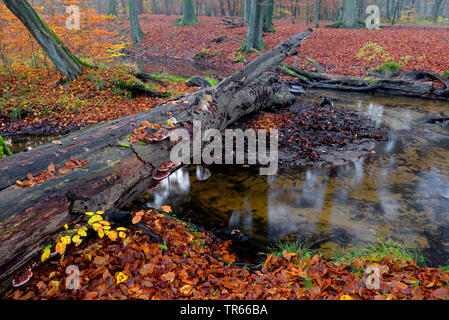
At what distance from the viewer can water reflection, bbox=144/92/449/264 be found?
4027 mm

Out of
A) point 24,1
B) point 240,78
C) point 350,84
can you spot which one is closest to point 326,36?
point 350,84

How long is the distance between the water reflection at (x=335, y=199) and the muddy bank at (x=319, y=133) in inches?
15.9

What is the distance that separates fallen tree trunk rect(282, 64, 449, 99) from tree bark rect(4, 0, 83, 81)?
1019 cm

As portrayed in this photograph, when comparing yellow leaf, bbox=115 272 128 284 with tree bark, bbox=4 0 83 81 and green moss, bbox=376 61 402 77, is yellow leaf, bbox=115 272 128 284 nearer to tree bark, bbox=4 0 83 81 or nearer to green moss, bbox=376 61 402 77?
tree bark, bbox=4 0 83 81

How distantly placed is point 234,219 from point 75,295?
103 inches

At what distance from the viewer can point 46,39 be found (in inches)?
349

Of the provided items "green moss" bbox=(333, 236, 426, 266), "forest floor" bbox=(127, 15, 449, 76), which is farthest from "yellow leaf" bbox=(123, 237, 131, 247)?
"forest floor" bbox=(127, 15, 449, 76)

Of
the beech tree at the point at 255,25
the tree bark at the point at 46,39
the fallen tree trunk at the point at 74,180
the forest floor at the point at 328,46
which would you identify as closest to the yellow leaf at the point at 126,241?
the fallen tree trunk at the point at 74,180

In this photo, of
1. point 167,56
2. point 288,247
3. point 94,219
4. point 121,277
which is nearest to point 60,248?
point 94,219

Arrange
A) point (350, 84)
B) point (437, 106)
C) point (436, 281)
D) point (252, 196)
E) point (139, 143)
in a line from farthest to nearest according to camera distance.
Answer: point (350, 84) < point (437, 106) < point (252, 196) < point (139, 143) < point (436, 281)

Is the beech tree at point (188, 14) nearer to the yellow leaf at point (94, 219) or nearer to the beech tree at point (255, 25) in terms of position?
the beech tree at point (255, 25)

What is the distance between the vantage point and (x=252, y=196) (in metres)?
5.12

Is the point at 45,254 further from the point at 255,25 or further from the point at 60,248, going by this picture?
the point at 255,25

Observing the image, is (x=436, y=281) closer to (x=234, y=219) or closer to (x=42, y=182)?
(x=234, y=219)
